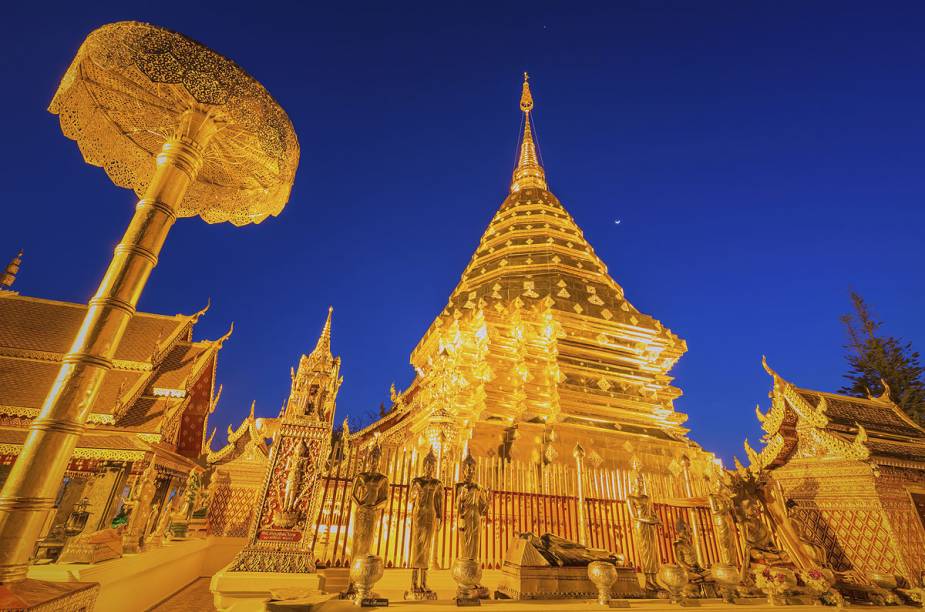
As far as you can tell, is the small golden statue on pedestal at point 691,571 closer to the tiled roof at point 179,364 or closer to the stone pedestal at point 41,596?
the stone pedestal at point 41,596

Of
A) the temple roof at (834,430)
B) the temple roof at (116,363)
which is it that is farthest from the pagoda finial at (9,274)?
the temple roof at (834,430)

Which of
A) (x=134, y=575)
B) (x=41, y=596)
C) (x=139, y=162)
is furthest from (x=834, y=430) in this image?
(x=139, y=162)

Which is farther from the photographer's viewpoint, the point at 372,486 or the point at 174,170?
the point at 372,486

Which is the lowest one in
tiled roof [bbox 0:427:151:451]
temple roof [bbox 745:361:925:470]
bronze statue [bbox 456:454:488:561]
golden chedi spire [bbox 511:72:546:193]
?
bronze statue [bbox 456:454:488:561]

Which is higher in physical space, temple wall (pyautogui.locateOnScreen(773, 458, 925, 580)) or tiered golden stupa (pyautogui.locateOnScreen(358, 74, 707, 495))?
tiered golden stupa (pyautogui.locateOnScreen(358, 74, 707, 495))

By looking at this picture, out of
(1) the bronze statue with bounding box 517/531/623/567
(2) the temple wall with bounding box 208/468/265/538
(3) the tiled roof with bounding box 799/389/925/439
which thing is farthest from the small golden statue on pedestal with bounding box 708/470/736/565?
(2) the temple wall with bounding box 208/468/265/538

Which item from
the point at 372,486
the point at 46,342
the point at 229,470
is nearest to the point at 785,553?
the point at 372,486

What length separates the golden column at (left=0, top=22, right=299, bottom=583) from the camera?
306 centimetres

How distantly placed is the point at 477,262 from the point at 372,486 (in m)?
14.6

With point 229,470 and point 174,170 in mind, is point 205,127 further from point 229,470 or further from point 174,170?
point 229,470

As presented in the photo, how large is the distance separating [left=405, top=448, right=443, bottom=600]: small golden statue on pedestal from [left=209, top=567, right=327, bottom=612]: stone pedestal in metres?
0.99

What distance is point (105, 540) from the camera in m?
5.18

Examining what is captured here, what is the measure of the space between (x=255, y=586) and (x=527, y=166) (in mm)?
24198

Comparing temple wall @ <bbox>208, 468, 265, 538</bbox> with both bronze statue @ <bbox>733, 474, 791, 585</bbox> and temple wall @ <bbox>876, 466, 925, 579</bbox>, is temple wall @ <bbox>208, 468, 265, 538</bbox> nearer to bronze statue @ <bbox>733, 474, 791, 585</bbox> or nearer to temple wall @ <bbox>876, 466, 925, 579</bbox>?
bronze statue @ <bbox>733, 474, 791, 585</bbox>
